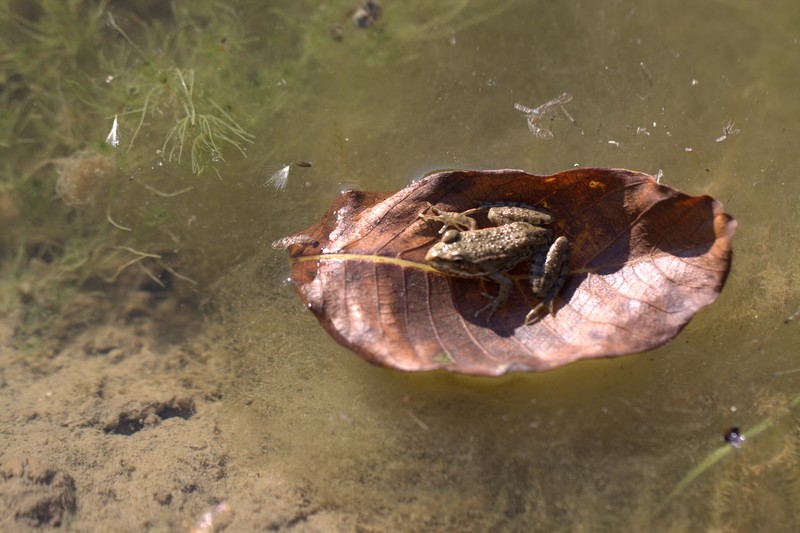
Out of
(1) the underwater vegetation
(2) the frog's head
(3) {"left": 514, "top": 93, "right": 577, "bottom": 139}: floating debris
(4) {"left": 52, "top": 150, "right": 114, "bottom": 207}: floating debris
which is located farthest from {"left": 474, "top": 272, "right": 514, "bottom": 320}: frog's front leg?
(4) {"left": 52, "top": 150, "right": 114, "bottom": 207}: floating debris

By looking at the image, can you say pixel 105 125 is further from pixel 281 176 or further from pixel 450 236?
pixel 450 236

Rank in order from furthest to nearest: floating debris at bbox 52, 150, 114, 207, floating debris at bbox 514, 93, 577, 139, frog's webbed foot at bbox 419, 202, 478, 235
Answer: floating debris at bbox 52, 150, 114, 207 → floating debris at bbox 514, 93, 577, 139 → frog's webbed foot at bbox 419, 202, 478, 235

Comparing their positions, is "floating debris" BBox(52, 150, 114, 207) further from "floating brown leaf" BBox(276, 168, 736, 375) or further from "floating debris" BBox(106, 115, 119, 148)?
"floating brown leaf" BBox(276, 168, 736, 375)

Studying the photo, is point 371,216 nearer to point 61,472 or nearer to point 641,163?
point 641,163

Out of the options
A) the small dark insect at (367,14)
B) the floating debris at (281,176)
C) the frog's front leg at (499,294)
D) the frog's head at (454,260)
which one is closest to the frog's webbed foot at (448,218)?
the frog's head at (454,260)

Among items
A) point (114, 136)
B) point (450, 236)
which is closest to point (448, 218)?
point (450, 236)

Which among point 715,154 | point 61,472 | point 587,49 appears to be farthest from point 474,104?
point 61,472

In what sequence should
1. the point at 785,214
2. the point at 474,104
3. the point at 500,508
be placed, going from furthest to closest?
1. the point at 474,104
2. the point at 785,214
3. the point at 500,508
